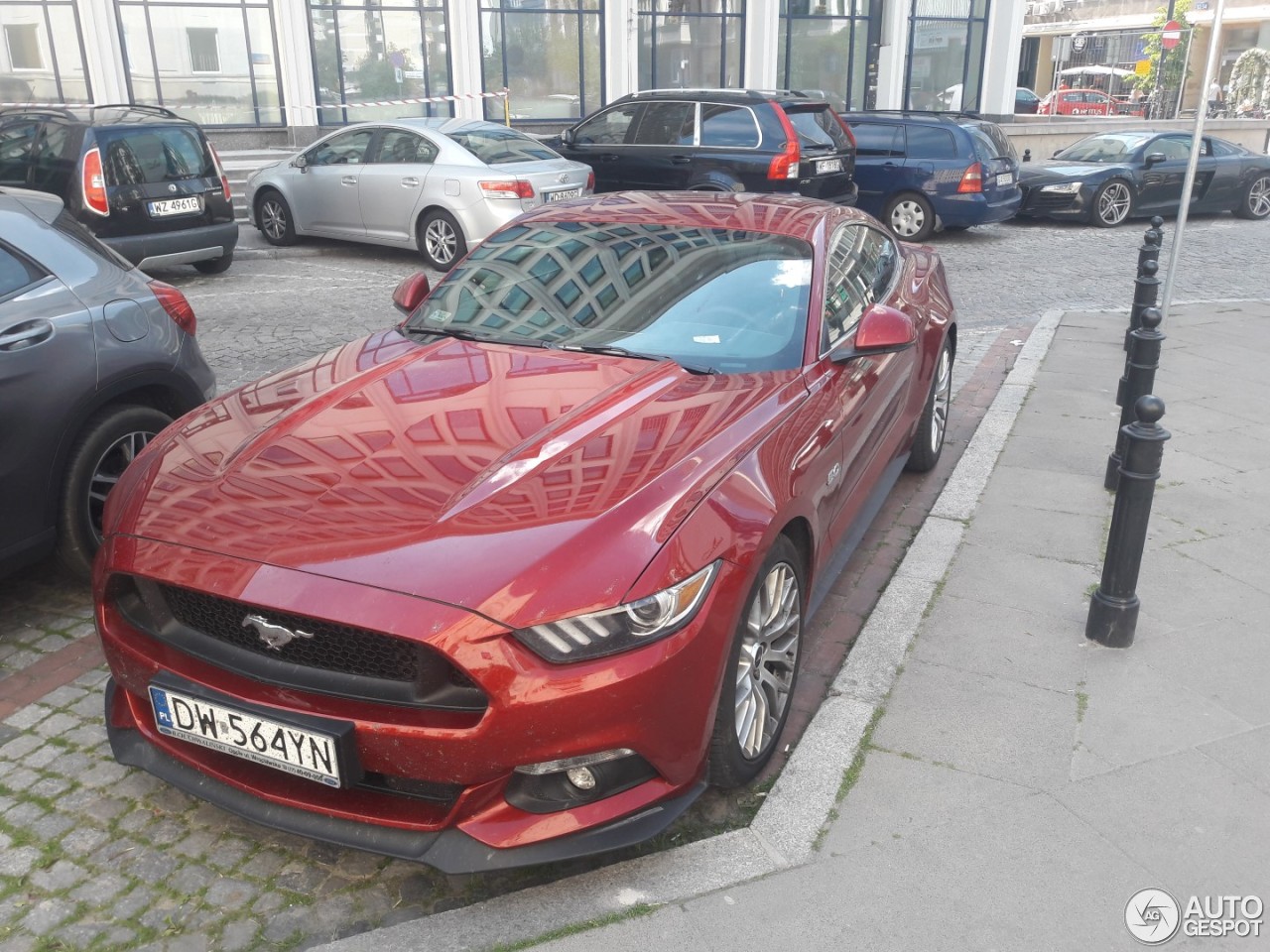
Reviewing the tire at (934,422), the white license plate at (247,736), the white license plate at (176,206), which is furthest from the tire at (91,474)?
the white license plate at (176,206)

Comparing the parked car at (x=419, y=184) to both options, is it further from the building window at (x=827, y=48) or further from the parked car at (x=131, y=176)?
the building window at (x=827, y=48)

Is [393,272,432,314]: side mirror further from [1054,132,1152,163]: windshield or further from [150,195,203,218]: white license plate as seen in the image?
[1054,132,1152,163]: windshield

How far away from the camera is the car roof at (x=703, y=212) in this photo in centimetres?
456

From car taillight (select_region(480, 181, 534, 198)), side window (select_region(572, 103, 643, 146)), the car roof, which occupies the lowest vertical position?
car taillight (select_region(480, 181, 534, 198))

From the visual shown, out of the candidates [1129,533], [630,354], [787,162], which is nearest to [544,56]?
[787,162]

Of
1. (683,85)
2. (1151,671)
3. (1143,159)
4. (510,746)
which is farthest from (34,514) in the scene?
(683,85)

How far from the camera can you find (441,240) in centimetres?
1145

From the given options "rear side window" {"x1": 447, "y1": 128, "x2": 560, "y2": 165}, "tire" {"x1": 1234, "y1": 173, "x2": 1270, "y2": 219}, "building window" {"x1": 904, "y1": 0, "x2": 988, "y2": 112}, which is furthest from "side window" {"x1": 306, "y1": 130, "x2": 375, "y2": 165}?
"building window" {"x1": 904, "y1": 0, "x2": 988, "y2": 112}

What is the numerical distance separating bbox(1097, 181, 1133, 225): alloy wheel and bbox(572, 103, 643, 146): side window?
21.8 feet

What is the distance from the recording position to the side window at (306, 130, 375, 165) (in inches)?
480

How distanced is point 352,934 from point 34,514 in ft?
7.22

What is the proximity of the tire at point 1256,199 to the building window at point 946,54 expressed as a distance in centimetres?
1071

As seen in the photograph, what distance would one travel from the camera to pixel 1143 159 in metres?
15.5

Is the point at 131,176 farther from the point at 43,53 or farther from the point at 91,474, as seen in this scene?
the point at 43,53
